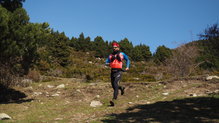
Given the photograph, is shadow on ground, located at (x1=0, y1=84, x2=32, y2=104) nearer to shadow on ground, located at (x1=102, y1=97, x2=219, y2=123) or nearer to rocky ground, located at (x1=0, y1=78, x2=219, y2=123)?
rocky ground, located at (x1=0, y1=78, x2=219, y2=123)

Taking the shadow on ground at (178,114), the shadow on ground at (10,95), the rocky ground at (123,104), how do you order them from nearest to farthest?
the shadow on ground at (178,114), the rocky ground at (123,104), the shadow on ground at (10,95)

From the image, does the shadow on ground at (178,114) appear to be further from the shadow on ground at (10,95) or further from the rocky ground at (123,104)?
the shadow on ground at (10,95)

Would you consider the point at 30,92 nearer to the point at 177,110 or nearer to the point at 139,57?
the point at 177,110

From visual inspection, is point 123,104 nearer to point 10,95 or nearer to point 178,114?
point 178,114

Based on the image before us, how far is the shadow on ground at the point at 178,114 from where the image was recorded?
14.0 feet

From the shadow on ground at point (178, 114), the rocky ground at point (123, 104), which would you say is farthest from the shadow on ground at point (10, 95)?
the shadow on ground at point (178, 114)

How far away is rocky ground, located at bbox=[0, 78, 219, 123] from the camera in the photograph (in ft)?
15.5

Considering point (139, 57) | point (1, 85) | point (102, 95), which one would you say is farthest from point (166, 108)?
point (139, 57)

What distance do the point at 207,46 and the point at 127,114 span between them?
2.60 m

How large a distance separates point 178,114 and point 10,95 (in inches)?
296

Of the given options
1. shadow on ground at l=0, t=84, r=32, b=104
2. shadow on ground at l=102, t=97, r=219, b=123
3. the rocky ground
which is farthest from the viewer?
shadow on ground at l=0, t=84, r=32, b=104

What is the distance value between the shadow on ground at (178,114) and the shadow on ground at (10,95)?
528cm

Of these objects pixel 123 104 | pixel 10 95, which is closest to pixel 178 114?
pixel 123 104

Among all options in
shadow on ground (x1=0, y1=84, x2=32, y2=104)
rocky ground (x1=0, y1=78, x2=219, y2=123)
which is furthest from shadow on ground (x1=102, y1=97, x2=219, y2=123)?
shadow on ground (x1=0, y1=84, x2=32, y2=104)
